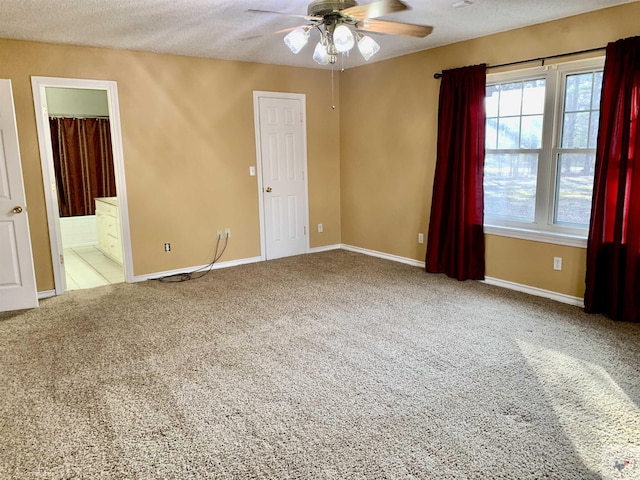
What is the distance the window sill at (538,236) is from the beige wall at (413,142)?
0.05 metres

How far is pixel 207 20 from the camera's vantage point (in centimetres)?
373

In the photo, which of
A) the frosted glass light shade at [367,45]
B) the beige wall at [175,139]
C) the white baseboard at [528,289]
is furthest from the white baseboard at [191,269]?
the frosted glass light shade at [367,45]

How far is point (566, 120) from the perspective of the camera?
403 centimetres

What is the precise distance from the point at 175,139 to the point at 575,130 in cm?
405

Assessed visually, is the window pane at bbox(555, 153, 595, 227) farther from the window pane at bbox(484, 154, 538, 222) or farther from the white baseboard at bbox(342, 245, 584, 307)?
the white baseboard at bbox(342, 245, 584, 307)

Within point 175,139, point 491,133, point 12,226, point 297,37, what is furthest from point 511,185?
point 12,226

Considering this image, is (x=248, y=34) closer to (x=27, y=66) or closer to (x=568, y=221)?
(x=27, y=66)

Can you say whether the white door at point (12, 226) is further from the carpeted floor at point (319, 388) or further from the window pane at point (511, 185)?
the window pane at point (511, 185)

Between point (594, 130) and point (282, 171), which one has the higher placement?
point (594, 130)

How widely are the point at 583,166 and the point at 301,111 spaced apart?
11.3 ft

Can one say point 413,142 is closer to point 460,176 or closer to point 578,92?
point 460,176

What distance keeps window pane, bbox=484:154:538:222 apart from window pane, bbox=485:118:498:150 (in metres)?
0.10

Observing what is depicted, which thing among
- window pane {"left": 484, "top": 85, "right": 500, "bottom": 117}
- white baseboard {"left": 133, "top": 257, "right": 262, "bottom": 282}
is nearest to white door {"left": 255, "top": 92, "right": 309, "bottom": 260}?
white baseboard {"left": 133, "top": 257, "right": 262, "bottom": 282}

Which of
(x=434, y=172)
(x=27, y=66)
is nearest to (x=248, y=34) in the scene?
(x=27, y=66)
